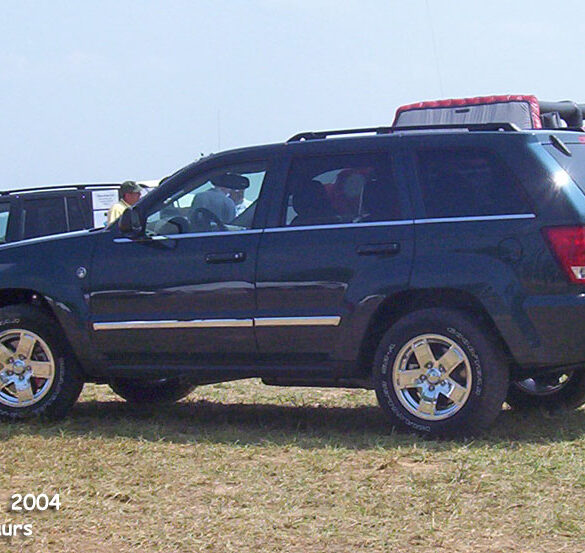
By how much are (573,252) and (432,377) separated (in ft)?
3.49

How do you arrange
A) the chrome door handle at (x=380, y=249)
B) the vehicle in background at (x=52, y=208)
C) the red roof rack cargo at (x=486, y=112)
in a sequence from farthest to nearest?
the vehicle in background at (x=52, y=208), the red roof rack cargo at (x=486, y=112), the chrome door handle at (x=380, y=249)

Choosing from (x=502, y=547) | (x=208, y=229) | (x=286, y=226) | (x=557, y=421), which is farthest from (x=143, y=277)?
(x=502, y=547)

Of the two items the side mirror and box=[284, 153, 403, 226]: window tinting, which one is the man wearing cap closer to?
the side mirror

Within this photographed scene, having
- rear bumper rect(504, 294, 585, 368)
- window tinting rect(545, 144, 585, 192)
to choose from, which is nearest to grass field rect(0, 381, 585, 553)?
rear bumper rect(504, 294, 585, 368)

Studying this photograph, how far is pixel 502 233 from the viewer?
22.6 feet

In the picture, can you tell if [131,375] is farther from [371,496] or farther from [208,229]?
[371,496]

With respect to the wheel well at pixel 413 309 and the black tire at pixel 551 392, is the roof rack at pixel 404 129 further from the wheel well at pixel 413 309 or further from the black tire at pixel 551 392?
the black tire at pixel 551 392

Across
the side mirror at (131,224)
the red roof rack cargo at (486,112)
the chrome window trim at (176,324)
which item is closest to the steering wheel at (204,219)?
the side mirror at (131,224)

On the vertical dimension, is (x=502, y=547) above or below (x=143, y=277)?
below

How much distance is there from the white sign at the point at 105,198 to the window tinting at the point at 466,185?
8.26 metres

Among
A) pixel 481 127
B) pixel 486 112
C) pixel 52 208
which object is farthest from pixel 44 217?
pixel 481 127

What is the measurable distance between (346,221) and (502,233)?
946 mm

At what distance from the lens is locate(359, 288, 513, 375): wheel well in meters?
7.05

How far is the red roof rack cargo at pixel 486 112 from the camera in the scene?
12.3 m
